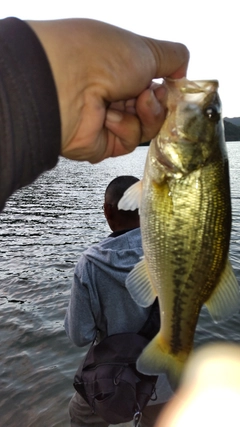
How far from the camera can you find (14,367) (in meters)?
6.79

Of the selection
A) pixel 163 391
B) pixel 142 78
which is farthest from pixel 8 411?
pixel 142 78

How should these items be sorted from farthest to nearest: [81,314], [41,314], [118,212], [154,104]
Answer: [41,314] → [118,212] → [81,314] → [154,104]

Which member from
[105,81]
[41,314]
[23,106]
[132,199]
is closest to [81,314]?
[132,199]

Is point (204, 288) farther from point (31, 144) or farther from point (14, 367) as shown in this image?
point (14, 367)

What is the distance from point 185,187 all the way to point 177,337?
1.00m

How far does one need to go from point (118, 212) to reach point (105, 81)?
2.31 metres

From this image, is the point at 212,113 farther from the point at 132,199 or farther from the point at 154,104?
the point at 132,199

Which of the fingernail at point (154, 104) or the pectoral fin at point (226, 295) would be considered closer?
the fingernail at point (154, 104)

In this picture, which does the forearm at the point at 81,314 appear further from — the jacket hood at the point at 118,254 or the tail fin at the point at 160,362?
the tail fin at the point at 160,362

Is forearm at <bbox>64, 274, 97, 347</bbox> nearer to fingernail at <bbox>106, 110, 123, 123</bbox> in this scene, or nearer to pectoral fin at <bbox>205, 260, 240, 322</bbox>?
pectoral fin at <bbox>205, 260, 240, 322</bbox>

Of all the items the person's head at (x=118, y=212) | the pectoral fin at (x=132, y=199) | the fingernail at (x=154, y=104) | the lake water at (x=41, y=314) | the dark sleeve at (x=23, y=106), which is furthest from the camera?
the lake water at (x=41, y=314)

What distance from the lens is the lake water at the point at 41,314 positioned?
6.03 metres

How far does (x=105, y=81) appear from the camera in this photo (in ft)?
6.65

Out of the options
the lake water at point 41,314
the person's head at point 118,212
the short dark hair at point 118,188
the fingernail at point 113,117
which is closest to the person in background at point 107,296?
the person's head at point 118,212
